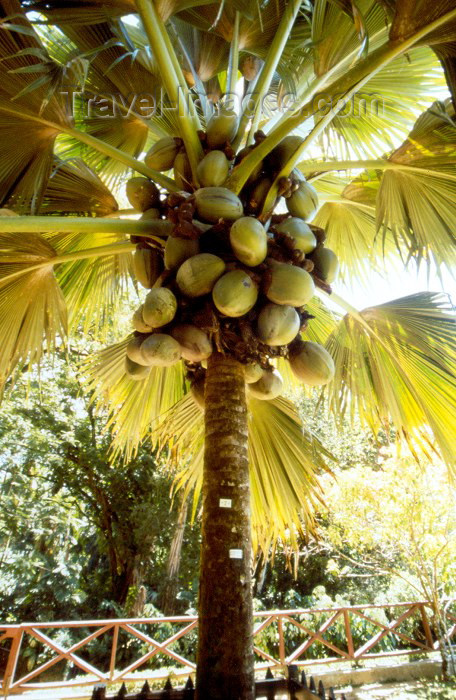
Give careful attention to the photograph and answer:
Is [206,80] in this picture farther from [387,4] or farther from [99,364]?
[99,364]

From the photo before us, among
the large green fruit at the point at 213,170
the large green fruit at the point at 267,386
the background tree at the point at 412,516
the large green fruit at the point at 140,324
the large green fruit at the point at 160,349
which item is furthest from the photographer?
the background tree at the point at 412,516

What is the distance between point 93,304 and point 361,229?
101 inches

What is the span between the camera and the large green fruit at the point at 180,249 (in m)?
2.28

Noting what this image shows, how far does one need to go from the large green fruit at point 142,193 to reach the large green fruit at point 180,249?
63 cm

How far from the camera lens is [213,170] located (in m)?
2.47

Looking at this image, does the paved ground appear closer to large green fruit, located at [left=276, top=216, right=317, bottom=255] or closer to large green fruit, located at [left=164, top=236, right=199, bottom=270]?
large green fruit, located at [left=276, top=216, right=317, bottom=255]

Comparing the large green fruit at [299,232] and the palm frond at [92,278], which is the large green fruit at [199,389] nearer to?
the large green fruit at [299,232]

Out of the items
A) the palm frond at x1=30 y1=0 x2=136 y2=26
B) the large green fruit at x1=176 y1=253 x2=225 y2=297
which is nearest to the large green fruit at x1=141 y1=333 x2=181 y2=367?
the large green fruit at x1=176 y1=253 x2=225 y2=297

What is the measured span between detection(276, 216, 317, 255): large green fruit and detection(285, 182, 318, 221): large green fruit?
0.15 m

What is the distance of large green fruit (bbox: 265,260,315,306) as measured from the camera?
219 centimetres

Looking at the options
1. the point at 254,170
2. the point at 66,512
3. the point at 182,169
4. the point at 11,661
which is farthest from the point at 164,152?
the point at 66,512

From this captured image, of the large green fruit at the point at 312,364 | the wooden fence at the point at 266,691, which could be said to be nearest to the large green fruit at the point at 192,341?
the large green fruit at the point at 312,364

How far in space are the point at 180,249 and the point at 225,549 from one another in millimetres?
1424

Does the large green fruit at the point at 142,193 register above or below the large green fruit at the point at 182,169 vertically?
below
